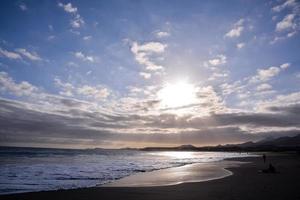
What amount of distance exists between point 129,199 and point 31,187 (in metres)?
8.55

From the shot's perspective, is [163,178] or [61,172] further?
[61,172]

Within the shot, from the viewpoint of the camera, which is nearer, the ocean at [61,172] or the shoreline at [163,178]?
the ocean at [61,172]

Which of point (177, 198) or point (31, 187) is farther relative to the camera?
point (31, 187)

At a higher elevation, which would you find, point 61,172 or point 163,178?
point 61,172

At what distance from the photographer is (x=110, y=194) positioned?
656 inches

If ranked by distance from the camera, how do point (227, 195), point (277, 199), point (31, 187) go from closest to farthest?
point (277, 199)
point (227, 195)
point (31, 187)

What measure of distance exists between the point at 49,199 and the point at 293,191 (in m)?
12.5

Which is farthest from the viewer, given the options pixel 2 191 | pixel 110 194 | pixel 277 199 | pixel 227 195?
pixel 2 191

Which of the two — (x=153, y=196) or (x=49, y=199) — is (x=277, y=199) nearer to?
(x=153, y=196)

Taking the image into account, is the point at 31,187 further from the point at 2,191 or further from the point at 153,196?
the point at 153,196

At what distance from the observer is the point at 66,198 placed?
15008 mm

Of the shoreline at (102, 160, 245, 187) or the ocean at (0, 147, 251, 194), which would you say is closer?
the ocean at (0, 147, 251, 194)

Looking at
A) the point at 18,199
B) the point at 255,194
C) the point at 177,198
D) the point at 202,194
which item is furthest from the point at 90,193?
the point at 255,194

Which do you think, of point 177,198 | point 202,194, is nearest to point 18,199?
point 177,198
